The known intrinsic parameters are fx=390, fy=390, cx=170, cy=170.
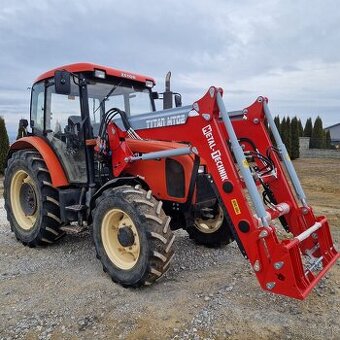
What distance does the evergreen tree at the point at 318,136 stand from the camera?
3253 cm

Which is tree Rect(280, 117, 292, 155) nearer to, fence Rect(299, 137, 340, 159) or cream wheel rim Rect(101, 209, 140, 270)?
fence Rect(299, 137, 340, 159)

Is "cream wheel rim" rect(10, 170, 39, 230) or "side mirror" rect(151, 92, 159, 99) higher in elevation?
"side mirror" rect(151, 92, 159, 99)

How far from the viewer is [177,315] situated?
3.49m

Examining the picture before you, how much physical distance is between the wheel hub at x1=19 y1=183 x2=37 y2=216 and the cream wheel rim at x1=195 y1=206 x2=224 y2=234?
2335 millimetres

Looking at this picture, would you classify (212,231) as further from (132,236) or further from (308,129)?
(308,129)

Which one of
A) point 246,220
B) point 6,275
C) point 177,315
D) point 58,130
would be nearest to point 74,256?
point 6,275

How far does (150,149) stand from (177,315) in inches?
69.7

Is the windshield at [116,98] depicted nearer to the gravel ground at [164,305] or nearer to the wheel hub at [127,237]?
the wheel hub at [127,237]

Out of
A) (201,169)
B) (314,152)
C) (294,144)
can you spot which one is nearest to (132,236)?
(201,169)

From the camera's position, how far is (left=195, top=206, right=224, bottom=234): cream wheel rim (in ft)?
17.0

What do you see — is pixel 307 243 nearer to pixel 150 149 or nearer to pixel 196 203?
pixel 196 203

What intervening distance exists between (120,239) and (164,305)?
83 centimetres

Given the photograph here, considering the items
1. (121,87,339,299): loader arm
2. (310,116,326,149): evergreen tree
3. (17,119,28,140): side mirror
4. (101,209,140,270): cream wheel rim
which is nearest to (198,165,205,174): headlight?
(121,87,339,299): loader arm

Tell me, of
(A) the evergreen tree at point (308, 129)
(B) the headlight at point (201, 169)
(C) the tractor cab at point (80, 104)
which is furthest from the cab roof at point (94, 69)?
(A) the evergreen tree at point (308, 129)
